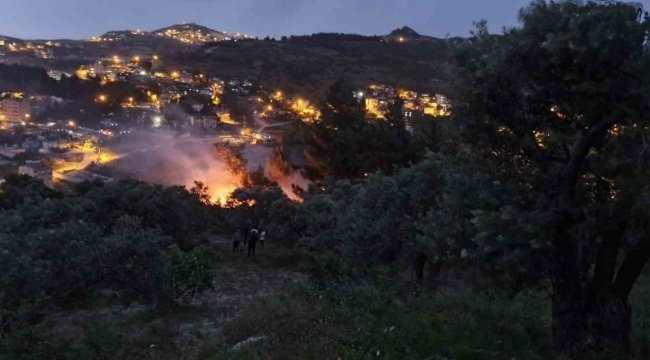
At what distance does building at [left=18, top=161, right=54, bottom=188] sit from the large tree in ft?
85.1

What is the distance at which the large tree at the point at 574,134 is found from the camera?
4809 millimetres

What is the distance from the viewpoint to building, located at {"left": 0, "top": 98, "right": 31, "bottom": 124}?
46844 mm

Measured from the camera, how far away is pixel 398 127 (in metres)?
23.3

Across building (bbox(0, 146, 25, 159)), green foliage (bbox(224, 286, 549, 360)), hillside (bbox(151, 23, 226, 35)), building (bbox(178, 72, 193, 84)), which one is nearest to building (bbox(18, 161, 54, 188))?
building (bbox(0, 146, 25, 159))

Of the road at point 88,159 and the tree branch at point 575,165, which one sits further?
the road at point 88,159

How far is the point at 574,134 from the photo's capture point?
5.44 meters

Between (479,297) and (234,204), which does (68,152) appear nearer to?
(234,204)

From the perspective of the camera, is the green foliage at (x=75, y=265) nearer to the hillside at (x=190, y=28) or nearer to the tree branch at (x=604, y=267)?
the tree branch at (x=604, y=267)

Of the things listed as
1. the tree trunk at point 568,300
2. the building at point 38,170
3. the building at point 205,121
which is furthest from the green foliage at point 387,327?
the building at point 205,121

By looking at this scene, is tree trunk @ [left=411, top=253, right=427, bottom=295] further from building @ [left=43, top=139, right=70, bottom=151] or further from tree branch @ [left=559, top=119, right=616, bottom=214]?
building @ [left=43, top=139, right=70, bottom=151]

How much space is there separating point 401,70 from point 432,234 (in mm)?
63689

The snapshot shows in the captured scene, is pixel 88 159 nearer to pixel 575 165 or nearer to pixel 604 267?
pixel 604 267

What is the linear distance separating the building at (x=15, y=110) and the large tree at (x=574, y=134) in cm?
4702

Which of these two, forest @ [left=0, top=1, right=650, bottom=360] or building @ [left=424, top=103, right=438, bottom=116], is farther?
building @ [left=424, top=103, right=438, bottom=116]
